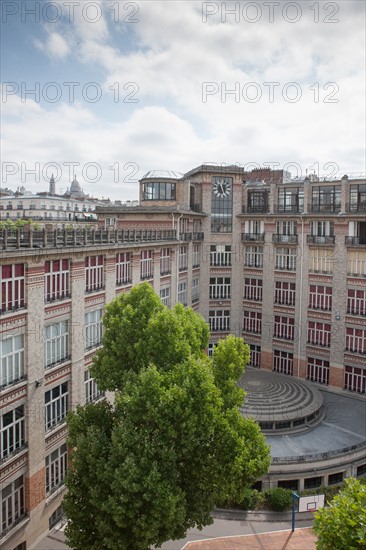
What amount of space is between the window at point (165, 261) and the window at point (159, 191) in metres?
7.57

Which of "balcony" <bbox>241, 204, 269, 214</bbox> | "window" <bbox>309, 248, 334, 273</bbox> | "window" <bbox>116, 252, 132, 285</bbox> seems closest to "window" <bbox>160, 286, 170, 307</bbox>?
"window" <bbox>116, 252, 132, 285</bbox>

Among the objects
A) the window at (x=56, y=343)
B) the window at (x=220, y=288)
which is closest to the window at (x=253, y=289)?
the window at (x=220, y=288)

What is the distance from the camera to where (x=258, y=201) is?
146ft

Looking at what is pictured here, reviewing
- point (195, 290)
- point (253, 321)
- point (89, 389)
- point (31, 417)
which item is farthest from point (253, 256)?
point (31, 417)

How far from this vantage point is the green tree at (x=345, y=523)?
38.2ft

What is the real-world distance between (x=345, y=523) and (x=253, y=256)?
33.7 m

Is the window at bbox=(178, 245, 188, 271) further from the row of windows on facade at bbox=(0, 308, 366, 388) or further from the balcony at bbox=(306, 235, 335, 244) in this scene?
the balcony at bbox=(306, 235, 335, 244)

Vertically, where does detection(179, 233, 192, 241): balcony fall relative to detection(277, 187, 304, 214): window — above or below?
below

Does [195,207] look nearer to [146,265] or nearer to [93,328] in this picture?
[146,265]

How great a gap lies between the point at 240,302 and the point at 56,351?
2500 centimetres

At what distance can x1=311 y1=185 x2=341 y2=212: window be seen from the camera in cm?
3925

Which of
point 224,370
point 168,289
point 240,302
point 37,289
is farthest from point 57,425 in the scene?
point 240,302

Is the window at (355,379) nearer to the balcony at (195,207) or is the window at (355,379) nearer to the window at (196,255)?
the window at (196,255)

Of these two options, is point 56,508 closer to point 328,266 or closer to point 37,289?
point 37,289
